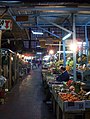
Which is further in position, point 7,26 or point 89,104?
point 7,26

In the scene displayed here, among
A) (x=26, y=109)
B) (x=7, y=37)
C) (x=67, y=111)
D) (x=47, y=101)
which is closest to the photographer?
(x=67, y=111)

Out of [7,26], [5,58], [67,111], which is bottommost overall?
[67,111]

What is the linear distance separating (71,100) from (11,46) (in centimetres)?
1628

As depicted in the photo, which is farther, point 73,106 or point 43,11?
point 43,11

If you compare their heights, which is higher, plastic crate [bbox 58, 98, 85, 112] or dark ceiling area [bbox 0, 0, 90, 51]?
dark ceiling area [bbox 0, 0, 90, 51]

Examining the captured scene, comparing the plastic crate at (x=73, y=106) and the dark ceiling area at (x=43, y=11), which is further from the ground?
the dark ceiling area at (x=43, y=11)

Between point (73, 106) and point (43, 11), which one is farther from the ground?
point (43, 11)

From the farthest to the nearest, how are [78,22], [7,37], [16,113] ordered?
[7,37] → [78,22] → [16,113]

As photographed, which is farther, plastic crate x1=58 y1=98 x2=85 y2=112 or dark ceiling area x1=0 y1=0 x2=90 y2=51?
dark ceiling area x1=0 y1=0 x2=90 y2=51

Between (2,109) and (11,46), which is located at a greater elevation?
(11,46)

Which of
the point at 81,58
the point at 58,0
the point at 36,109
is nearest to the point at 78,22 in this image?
the point at 81,58

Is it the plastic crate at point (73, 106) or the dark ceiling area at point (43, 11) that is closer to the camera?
the plastic crate at point (73, 106)

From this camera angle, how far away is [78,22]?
14180 mm

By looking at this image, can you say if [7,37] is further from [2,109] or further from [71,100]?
[71,100]
